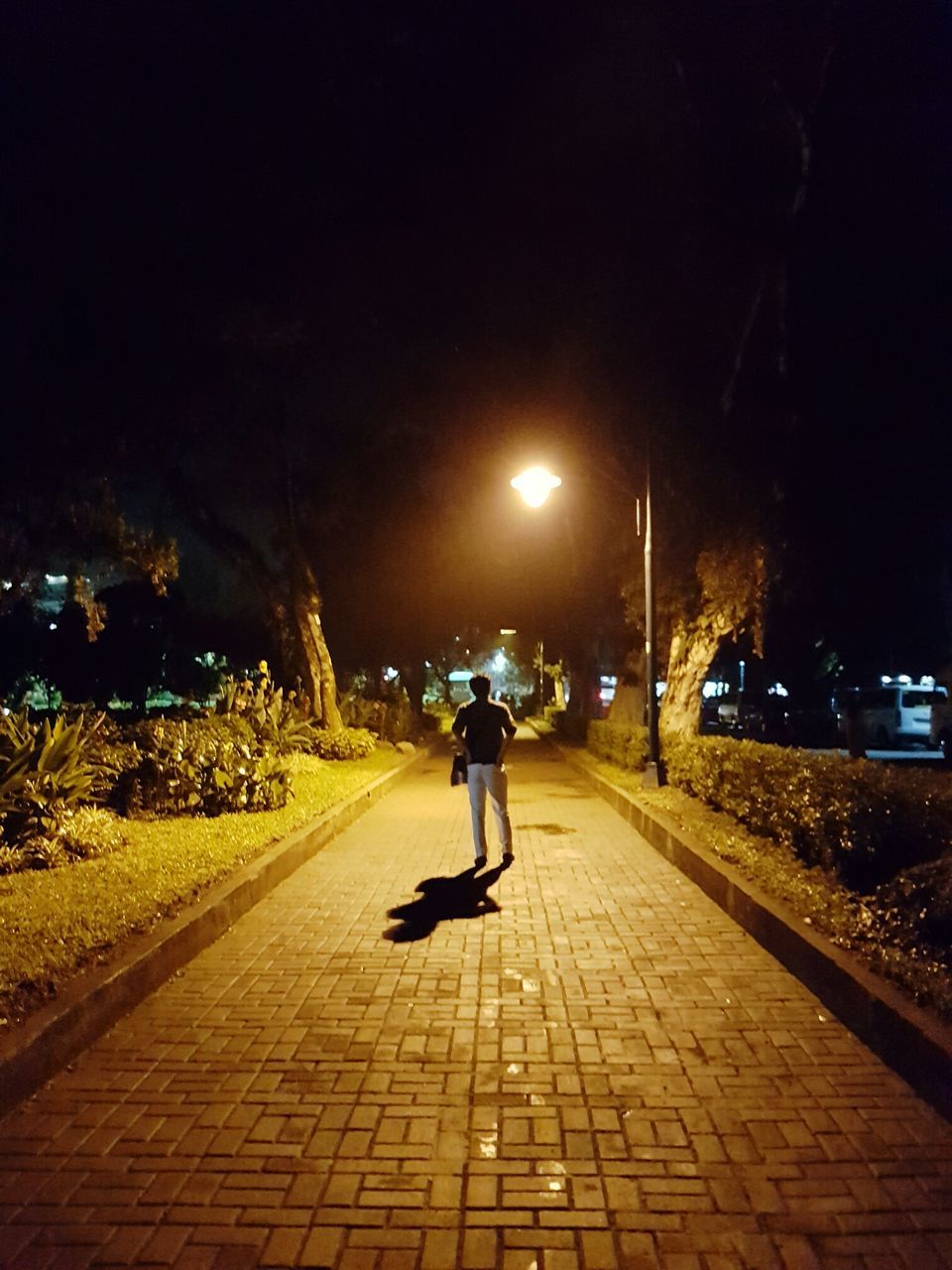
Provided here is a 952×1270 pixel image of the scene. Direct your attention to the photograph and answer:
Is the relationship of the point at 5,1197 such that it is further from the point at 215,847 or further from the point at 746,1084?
the point at 215,847

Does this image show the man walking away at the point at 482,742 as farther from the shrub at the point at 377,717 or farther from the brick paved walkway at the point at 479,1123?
the shrub at the point at 377,717

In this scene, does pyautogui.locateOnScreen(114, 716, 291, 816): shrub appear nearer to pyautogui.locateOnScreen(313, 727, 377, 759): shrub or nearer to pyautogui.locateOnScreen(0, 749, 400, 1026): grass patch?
pyautogui.locateOnScreen(0, 749, 400, 1026): grass patch

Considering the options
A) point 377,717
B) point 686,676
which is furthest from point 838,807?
point 377,717

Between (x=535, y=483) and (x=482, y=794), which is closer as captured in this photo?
(x=482, y=794)

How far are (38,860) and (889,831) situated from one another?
673cm

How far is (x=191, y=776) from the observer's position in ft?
38.2

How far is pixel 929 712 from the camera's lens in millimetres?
28594

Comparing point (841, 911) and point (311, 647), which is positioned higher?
point (311, 647)

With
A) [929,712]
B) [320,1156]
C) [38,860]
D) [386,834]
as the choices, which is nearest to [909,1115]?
[320,1156]

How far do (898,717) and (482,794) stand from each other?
912 inches

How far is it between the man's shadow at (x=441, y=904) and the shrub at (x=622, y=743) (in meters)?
7.70

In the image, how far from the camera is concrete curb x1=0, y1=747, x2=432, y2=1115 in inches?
176

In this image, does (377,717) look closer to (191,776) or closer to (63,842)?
(191,776)

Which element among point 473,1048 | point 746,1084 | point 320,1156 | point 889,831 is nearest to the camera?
point 320,1156
